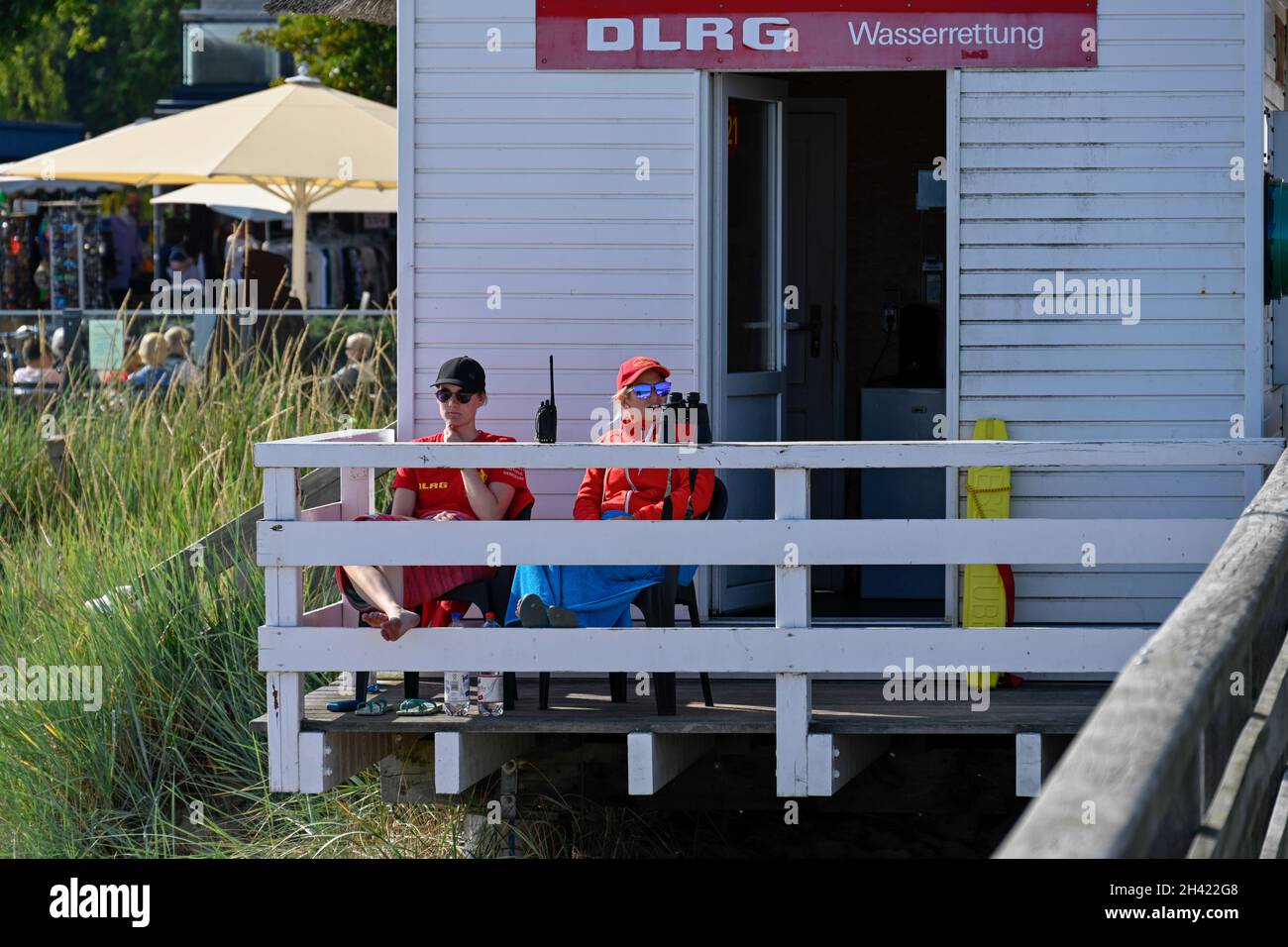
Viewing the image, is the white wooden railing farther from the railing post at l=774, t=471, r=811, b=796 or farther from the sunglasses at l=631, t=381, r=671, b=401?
the sunglasses at l=631, t=381, r=671, b=401

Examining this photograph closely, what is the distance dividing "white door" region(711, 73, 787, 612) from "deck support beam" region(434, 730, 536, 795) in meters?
1.42

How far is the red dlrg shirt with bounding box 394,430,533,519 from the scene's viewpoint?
711 cm

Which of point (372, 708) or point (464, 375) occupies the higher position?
point (464, 375)

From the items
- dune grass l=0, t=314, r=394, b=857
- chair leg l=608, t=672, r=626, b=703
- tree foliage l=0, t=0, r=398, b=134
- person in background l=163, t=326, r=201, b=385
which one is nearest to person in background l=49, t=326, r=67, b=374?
person in background l=163, t=326, r=201, b=385

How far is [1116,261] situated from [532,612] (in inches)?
119

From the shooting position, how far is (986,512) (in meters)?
7.74

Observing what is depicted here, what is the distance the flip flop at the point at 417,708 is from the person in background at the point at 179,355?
4.89 m

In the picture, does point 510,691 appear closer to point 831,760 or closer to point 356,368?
point 831,760

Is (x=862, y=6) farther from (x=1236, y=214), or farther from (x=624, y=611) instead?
(x=624, y=611)

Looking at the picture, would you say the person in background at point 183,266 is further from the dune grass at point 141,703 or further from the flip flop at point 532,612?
the flip flop at point 532,612

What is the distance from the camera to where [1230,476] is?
7781 mm

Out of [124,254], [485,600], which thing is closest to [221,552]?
[485,600]

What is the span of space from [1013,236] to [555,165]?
198 centimetres
